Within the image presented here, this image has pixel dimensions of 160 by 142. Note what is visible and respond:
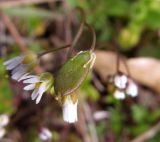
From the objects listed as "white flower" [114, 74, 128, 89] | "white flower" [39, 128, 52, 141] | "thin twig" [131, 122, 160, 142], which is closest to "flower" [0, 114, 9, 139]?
"white flower" [39, 128, 52, 141]

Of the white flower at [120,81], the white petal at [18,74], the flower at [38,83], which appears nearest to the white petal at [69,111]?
the flower at [38,83]

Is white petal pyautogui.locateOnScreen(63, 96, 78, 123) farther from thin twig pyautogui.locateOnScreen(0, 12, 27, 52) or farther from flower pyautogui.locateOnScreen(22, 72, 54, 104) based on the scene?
thin twig pyautogui.locateOnScreen(0, 12, 27, 52)

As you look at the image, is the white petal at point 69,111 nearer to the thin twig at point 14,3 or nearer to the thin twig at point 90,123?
the thin twig at point 90,123

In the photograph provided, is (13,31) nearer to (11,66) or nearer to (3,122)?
(3,122)

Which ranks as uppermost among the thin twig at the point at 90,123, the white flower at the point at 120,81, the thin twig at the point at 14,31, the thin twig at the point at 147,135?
the white flower at the point at 120,81

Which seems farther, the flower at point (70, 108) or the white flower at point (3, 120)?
the white flower at point (3, 120)

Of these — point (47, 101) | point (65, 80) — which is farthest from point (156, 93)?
point (65, 80)

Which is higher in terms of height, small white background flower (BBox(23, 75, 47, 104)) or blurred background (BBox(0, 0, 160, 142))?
small white background flower (BBox(23, 75, 47, 104))
